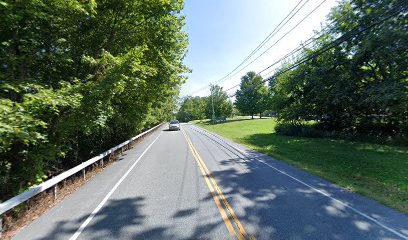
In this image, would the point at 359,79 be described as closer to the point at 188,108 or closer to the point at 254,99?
the point at 254,99

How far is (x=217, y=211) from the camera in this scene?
15.2 feet

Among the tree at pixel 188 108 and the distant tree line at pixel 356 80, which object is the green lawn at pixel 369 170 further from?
the tree at pixel 188 108

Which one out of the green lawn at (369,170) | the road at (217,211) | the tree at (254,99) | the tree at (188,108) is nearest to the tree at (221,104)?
the tree at (254,99)

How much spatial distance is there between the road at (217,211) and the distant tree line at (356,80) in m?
7.28

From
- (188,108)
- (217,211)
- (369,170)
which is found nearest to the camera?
(217,211)

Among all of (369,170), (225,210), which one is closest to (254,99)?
(369,170)

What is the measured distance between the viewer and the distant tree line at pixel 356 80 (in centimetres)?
1230

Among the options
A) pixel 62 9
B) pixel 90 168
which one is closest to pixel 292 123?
pixel 90 168

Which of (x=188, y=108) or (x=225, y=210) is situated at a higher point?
(x=188, y=108)

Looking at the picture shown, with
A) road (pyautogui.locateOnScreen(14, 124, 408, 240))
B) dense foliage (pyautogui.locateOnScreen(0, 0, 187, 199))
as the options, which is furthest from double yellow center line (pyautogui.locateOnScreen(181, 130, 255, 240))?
dense foliage (pyautogui.locateOnScreen(0, 0, 187, 199))

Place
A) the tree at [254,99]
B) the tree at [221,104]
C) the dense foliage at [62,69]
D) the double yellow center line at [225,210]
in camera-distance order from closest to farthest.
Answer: the double yellow center line at [225,210]
the dense foliage at [62,69]
the tree at [254,99]
the tree at [221,104]

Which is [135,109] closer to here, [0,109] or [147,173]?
[147,173]

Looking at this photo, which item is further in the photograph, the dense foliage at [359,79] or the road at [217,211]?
the dense foliage at [359,79]

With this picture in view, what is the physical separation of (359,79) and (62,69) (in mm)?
19585
